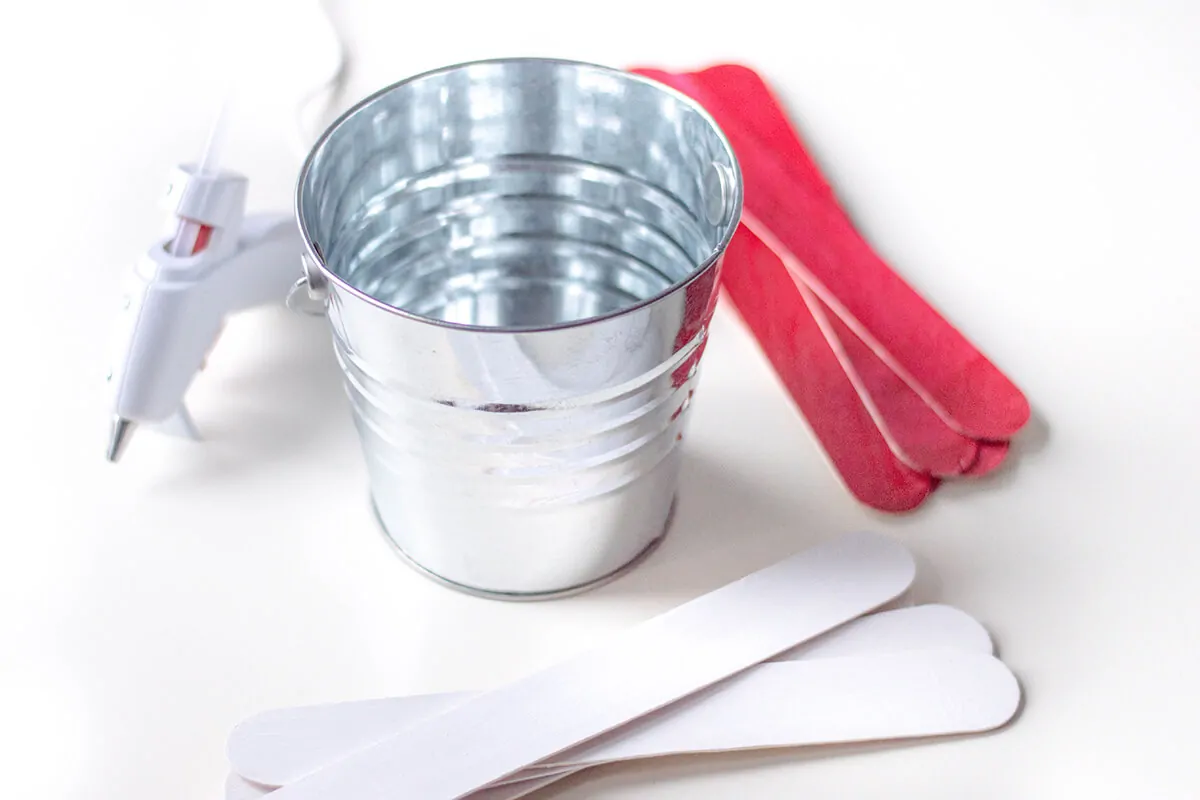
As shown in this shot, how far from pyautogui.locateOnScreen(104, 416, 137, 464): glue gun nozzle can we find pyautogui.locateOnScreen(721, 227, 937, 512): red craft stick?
1.57ft

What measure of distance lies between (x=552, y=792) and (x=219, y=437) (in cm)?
40

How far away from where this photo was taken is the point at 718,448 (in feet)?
3.43

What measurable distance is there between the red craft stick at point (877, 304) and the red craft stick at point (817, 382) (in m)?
0.03

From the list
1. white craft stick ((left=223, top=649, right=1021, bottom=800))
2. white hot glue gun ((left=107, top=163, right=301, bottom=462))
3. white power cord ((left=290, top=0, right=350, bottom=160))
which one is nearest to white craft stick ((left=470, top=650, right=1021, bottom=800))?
white craft stick ((left=223, top=649, right=1021, bottom=800))

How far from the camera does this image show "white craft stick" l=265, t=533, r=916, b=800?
786 mm

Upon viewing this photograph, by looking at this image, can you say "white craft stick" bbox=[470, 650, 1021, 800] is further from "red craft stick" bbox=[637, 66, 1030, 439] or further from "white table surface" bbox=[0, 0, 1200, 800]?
"red craft stick" bbox=[637, 66, 1030, 439]

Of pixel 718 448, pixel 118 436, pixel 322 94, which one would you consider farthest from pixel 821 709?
pixel 322 94

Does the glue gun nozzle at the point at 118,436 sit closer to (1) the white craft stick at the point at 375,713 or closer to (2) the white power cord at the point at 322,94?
(1) the white craft stick at the point at 375,713

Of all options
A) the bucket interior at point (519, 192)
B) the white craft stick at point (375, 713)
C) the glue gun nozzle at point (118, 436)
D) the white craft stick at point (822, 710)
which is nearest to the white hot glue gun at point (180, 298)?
the glue gun nozzle at point (118, 436)

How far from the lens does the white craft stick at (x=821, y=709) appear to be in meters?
0.81

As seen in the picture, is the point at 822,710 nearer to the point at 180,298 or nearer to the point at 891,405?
the point at 891,405

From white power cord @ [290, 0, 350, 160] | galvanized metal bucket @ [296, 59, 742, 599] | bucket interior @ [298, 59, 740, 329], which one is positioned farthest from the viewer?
white power cord @ [290, 0, 350, 160]

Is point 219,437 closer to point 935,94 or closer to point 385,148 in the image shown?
point 385,148

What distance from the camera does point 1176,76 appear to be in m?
1.13
